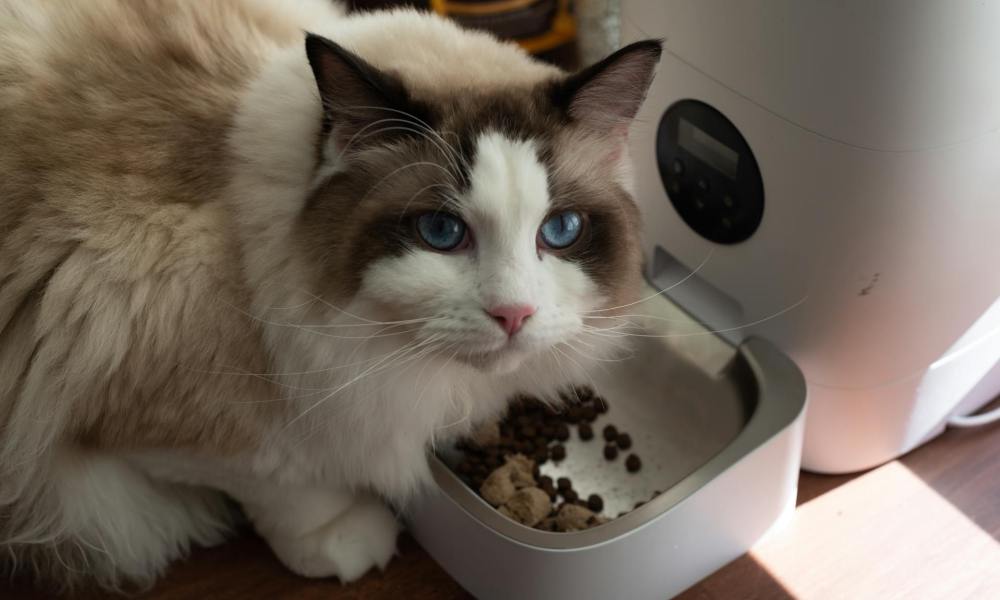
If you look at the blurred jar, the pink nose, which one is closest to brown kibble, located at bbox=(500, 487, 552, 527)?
the pink nose

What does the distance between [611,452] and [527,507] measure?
0.20 metres

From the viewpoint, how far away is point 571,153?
0.93m

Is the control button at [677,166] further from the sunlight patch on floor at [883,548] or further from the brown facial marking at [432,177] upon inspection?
the sunlight patch on floor at [883,548]

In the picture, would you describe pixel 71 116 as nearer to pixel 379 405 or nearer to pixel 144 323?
pixel 144 323

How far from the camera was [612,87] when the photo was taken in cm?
92

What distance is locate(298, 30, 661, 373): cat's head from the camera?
86 cm

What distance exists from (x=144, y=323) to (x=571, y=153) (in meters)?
0.49

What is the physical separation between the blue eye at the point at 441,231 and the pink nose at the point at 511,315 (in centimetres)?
8

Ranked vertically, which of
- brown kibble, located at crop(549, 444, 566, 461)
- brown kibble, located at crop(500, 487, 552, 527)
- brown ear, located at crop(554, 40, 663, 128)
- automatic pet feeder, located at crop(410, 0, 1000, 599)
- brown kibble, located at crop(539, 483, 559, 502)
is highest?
brown ear, located at crop(554, 40, 663, 128)

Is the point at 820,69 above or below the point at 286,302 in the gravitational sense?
above

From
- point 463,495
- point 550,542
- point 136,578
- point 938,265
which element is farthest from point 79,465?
point 938,265

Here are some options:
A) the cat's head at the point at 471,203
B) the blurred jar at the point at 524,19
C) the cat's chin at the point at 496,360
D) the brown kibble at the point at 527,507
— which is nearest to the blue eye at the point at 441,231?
the cat's head at the point at 471,203

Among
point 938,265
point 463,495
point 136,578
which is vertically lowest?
point 136,578

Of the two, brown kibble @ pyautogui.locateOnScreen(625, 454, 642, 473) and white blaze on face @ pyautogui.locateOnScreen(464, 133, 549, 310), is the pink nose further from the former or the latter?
brown kibble @ pyautogui.locateOnScreen(625, 454, 642, 473)
